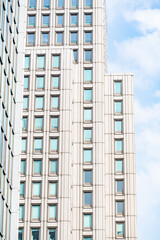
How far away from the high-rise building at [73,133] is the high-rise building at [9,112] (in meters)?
31.5

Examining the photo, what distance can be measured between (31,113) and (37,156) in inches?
258

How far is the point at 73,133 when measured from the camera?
Result: 329 feet

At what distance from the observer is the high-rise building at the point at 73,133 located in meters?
91.2

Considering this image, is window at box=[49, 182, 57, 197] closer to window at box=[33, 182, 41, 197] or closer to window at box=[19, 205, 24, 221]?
window at box=[33, 182, 41, 197]

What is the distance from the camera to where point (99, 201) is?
313ft

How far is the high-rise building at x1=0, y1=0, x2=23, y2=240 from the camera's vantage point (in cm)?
5312

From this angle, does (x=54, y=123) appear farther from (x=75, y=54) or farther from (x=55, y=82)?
(x=75, y=54)

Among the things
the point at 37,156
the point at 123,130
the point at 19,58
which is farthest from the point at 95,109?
the point at 19,58

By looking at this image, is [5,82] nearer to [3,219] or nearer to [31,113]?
[3,219]

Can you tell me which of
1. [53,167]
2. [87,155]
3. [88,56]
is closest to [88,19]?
[88,56]

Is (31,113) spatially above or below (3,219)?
above

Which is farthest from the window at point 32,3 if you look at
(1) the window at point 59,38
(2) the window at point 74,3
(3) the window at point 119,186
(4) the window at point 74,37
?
(3) the window at point 119,186

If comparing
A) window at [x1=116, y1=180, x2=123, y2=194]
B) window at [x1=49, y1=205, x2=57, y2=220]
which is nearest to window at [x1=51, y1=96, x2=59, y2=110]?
window at [x1=49, y1=205, x2=57, y2=220]

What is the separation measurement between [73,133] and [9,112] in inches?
1717
